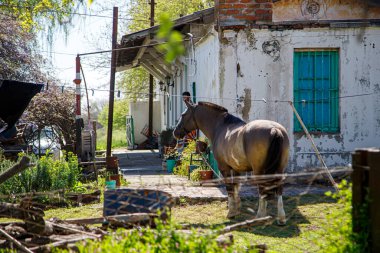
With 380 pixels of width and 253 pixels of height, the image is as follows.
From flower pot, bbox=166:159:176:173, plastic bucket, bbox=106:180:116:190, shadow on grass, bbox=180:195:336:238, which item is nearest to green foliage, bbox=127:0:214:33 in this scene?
flower pot, bbox=166:159:176:173

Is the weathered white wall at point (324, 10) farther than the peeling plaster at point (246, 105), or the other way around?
the weathered white wall at point (324, 10)

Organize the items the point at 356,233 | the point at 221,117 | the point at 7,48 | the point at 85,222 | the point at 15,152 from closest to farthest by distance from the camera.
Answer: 1. the point at 356,233
2. the point at 85,222
3. the point at 221,117
4. the point at 15,152
5. the point at 7,48

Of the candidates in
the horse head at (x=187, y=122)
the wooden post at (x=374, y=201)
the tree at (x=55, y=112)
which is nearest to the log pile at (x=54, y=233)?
the wooden post at (x=374, y=201)

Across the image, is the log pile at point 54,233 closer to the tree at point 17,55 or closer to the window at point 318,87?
the window at point 318,87

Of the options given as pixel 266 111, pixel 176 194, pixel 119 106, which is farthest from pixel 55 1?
pixel 119 106

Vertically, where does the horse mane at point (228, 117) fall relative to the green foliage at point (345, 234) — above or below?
above

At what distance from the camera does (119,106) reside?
169 feet

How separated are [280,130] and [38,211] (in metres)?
4.16

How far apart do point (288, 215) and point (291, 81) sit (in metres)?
4.52

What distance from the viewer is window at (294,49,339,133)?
1422cm

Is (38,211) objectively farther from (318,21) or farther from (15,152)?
(15,152)

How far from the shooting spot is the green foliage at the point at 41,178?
1212 cm

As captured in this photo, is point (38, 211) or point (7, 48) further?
point (7, 48)

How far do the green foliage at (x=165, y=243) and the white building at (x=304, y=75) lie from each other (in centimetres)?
893
